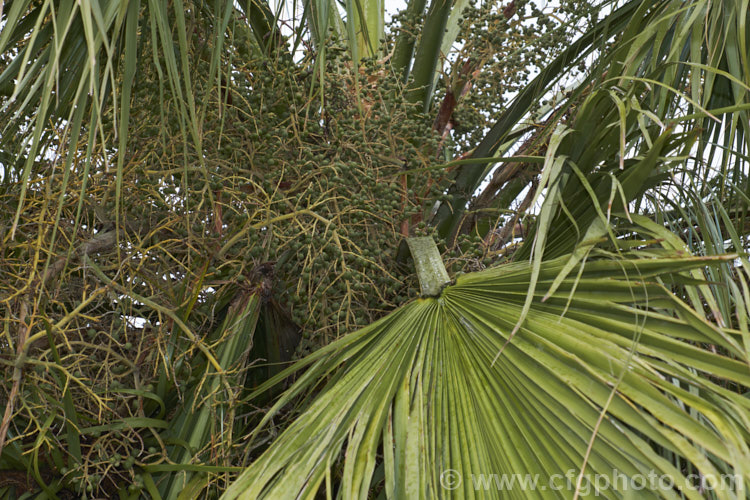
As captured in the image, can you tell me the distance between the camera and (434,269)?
1476 mm

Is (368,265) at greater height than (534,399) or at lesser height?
greater

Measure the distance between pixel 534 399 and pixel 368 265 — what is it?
59cm

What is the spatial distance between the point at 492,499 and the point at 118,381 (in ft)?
2.93

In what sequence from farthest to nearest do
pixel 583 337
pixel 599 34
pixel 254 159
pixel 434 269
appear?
pixel 599 34, pixel 254 159, pixel 434 269, pixel 583 337

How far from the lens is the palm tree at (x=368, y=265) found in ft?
3.43

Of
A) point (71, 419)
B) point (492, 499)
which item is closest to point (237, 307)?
point (71, 419)

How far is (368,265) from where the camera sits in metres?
1.60

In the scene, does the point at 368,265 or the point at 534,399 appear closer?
the point at 534,399

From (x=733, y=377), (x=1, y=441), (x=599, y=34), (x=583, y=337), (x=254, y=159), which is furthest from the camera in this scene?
(x=599, y=34)

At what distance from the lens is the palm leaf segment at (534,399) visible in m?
0.96

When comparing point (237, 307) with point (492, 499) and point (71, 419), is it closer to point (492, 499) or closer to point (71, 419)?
point (71, 419)

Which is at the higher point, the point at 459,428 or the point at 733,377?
the point at 733,377

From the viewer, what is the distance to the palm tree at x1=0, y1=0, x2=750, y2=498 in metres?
1.05

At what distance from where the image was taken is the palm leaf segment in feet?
3.13
